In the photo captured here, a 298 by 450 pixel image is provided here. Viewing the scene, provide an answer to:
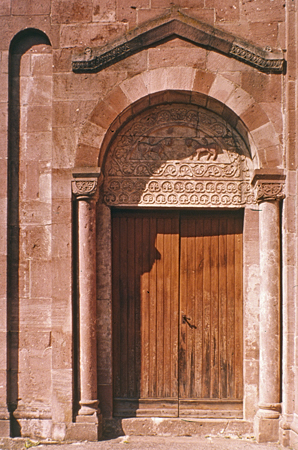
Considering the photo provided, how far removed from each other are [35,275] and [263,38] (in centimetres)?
411

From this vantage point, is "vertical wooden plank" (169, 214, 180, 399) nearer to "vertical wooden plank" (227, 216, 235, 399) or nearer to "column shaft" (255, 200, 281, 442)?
"vertical wooden plank" (227, 216, 235, 399)

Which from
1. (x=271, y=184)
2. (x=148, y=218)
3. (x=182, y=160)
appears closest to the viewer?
(x=271, y=184)

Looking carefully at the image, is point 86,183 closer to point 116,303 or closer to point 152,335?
point 116,303

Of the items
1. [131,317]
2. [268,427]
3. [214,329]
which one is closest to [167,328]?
[131,317]

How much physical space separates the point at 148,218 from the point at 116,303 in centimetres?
120

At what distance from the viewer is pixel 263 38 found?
5379 mm

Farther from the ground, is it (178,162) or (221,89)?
(221,89)

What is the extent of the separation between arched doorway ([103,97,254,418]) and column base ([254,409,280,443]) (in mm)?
461

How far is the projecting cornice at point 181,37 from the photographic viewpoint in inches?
208

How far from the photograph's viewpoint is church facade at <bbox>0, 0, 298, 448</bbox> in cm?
528

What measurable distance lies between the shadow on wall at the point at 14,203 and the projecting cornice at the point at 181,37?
746 mm

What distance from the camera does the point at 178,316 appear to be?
18.6ft

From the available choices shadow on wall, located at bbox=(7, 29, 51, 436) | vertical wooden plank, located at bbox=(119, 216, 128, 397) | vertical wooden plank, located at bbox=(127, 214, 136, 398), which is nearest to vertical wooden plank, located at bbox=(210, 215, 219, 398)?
vertical wooden plank, located at bbox=(127, 214, 136, 398)

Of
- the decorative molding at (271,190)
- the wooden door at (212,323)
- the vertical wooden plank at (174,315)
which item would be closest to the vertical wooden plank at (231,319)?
the wooden door at (212,323)
